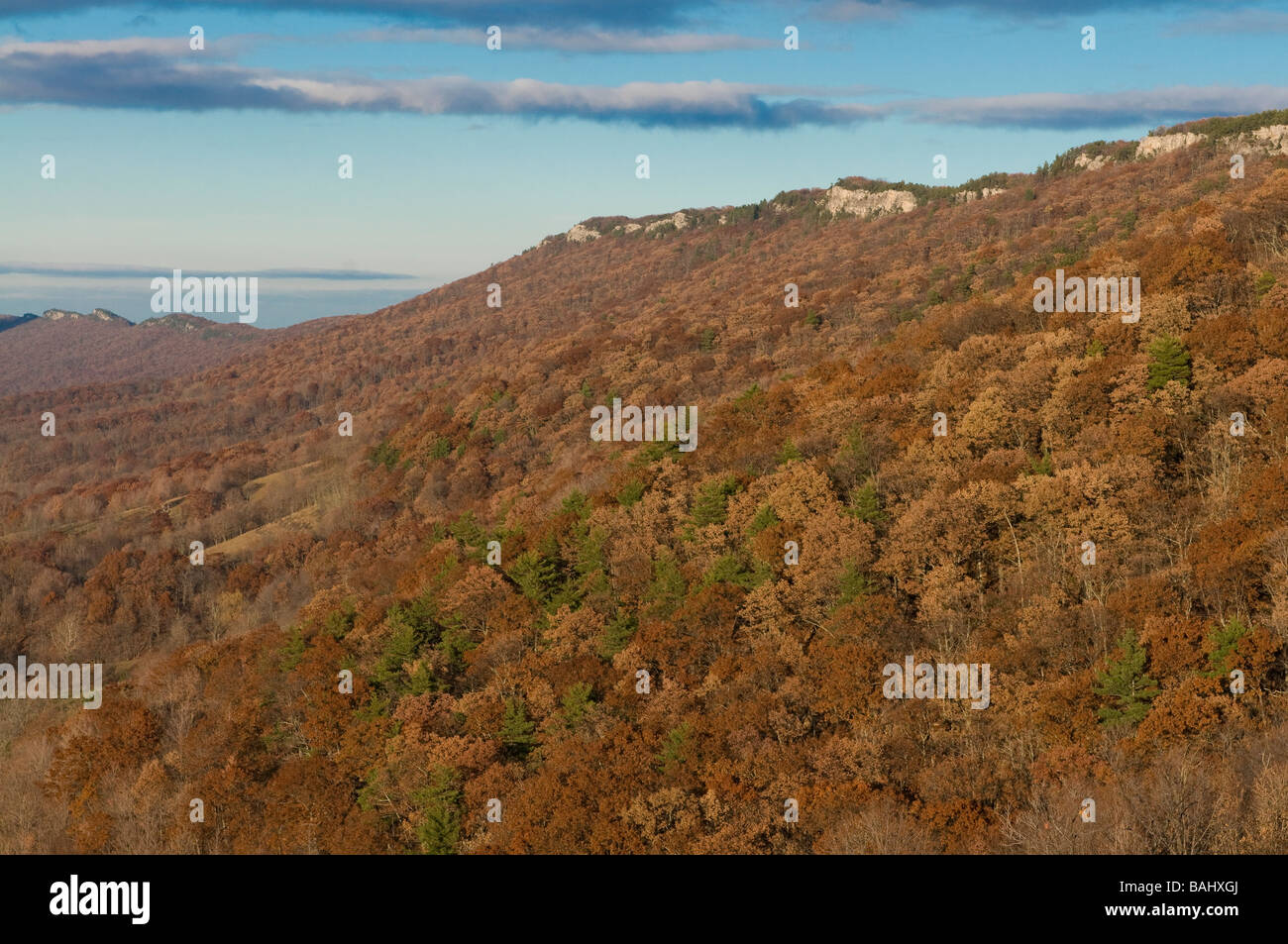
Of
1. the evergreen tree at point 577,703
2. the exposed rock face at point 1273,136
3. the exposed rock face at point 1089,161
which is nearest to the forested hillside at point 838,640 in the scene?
the evergreen tree at point 577,703

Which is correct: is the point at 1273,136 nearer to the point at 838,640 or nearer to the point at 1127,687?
the point at 838,640

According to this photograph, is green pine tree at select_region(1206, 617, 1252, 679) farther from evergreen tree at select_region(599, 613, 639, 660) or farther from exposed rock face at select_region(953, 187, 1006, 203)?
exposed rock face at select_region(953, 187, 1006, 203)

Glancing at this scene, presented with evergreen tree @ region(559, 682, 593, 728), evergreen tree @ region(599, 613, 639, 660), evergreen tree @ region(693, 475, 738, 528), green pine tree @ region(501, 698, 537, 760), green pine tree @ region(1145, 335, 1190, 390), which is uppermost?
green pine tree @ region(1145, 335, 1190, 390)

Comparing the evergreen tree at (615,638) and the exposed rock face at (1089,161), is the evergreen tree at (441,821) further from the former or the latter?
the exposed rock face at (1089,161)

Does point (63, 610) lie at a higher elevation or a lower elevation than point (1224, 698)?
lower

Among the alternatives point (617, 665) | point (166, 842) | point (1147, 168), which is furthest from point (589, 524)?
point (1147, 168)

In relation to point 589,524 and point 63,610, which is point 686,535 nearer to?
point 589,524

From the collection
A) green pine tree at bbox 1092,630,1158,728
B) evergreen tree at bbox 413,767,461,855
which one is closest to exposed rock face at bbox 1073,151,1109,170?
green pine tree at bbox 1092,630,1158,728
